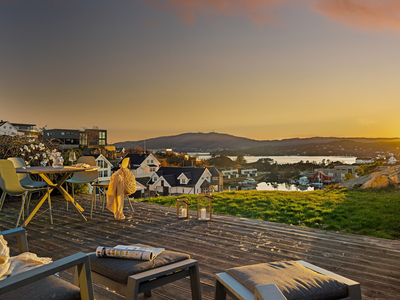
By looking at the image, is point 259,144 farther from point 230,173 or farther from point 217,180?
point 217,180

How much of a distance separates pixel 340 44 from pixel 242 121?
6314mm

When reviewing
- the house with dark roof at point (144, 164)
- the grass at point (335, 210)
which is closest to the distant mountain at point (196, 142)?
the house with dark roof at point (144, 164)

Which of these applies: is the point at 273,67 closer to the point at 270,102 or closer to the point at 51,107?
the point at 270,102

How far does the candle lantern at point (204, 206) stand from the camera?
436 centimetres

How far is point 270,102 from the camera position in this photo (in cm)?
1157

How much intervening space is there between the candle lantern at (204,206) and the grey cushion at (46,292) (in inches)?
120

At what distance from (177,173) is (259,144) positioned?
152 inches

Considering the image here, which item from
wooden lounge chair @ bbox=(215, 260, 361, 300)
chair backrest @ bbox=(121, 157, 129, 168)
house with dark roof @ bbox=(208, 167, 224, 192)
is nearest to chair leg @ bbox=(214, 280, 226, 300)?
wooden lounge chair @ bbox=(215, 260, 361, 300)

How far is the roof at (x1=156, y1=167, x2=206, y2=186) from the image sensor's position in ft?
37.8

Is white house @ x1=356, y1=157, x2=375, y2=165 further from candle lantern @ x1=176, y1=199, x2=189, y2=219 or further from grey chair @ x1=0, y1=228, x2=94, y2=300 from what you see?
grey chair @ x1=0, y1=228, x2=94, y2=300

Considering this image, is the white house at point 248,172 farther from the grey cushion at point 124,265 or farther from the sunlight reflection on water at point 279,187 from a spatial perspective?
the grey cushion at point 124,265

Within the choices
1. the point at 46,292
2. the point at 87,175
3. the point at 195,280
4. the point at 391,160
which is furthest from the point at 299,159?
the point at 46,292

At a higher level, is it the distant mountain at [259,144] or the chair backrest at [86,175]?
the distant mountain at [259,144]

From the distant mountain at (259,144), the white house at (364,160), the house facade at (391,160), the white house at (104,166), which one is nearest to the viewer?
the house facade at (391,160)
